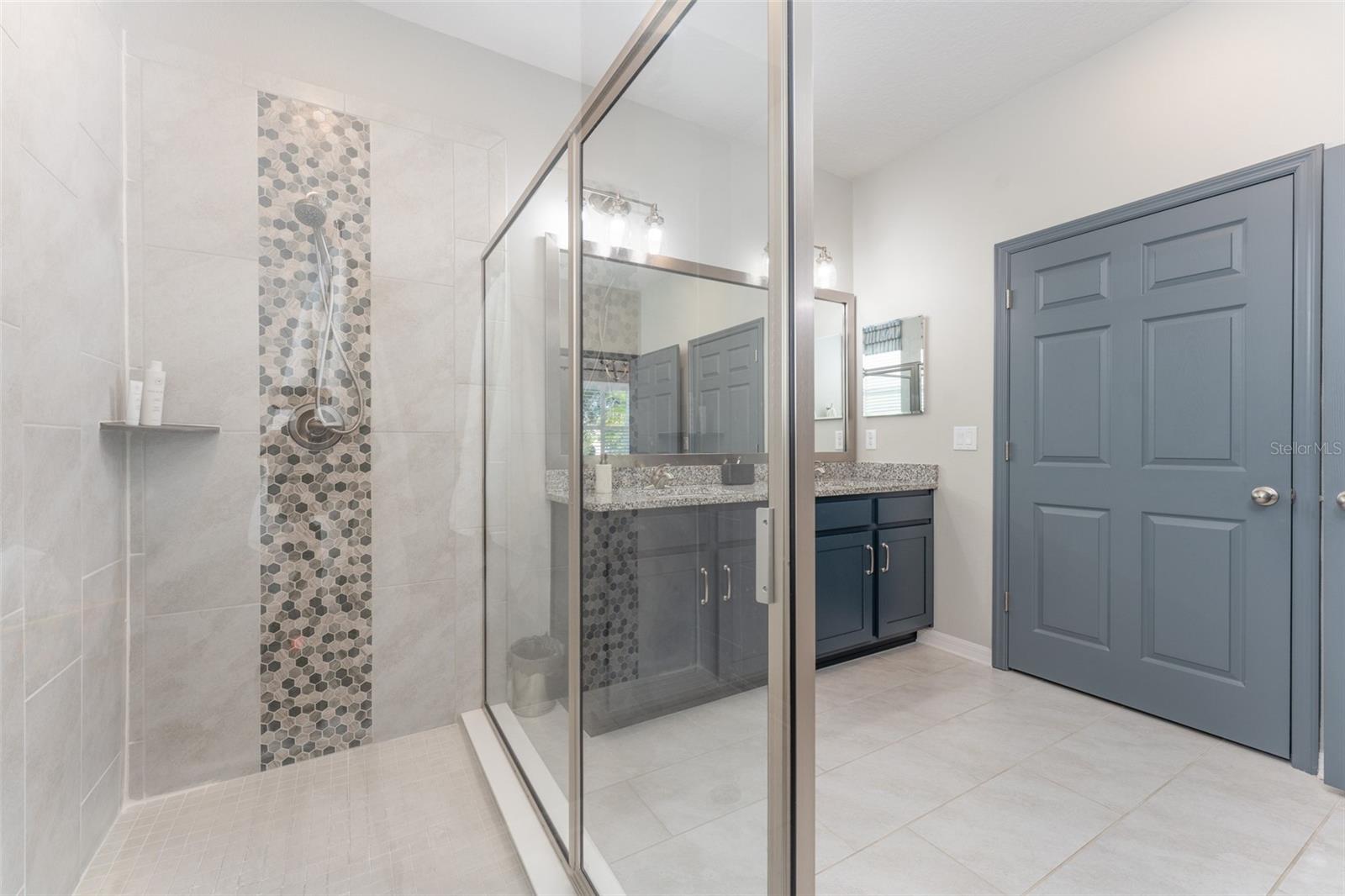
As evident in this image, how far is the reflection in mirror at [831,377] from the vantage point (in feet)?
10.8

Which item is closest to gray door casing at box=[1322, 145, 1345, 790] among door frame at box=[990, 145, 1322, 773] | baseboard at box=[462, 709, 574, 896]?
door frame at box=[990, 145, 1322, 773]

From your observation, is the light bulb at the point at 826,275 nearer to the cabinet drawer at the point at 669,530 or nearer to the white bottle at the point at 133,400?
the cabinet drawer at the point at 669,530

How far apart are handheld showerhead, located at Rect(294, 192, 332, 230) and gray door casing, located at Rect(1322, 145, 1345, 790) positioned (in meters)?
3.18

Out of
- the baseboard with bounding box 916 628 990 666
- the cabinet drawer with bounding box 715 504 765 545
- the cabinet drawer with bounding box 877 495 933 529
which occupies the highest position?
the cabinet drawer with bounding box 715 504 765 545

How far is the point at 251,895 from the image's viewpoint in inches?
50.4

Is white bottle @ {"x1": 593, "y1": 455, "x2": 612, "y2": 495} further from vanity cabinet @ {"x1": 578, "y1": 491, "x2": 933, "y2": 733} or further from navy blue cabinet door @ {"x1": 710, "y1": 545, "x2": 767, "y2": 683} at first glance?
navy blue cabinet door @ {"x1": 710, "y1": 545, "x2": 767, "y2": 683}

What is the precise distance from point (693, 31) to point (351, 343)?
1.50 m

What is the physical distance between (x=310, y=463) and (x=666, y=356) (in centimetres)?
137

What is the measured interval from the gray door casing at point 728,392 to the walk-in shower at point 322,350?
1401 mm

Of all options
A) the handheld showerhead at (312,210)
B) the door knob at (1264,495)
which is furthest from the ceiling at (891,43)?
the door knob at (1264,495)

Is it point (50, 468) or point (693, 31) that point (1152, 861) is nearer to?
point (693, 31)

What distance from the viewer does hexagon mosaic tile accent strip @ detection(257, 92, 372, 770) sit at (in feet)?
5.76

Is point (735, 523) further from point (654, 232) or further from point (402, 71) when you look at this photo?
point (402, 71)

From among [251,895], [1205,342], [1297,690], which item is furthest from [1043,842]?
[251,895]
